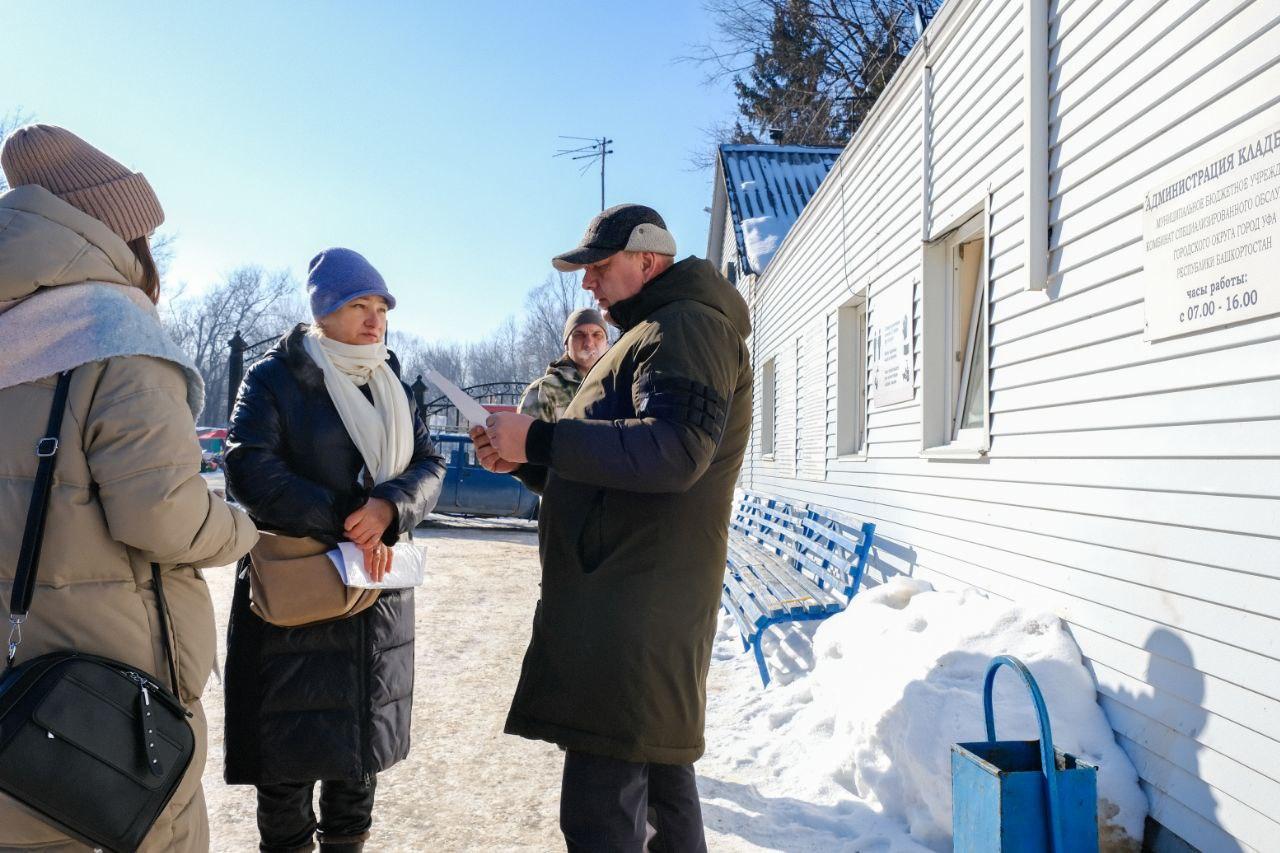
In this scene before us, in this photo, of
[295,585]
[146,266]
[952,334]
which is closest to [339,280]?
[146,266]

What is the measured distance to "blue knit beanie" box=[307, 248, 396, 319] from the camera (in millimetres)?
2762

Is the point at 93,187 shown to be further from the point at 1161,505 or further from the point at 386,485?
the point at 1161,505

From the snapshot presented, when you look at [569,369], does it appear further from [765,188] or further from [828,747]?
[765,188]

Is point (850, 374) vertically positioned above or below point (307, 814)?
above

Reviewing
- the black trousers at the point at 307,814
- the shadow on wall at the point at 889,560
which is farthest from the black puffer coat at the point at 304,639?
the shadow on wall at the point at 889,560

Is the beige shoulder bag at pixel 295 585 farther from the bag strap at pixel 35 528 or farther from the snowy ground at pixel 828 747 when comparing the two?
the snowy ground at pixel 828 747

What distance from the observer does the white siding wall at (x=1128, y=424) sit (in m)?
2.57

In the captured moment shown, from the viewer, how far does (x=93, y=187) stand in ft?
6.42

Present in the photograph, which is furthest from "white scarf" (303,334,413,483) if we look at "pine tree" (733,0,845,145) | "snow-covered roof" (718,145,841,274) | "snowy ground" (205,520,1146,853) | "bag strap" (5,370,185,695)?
"pine tree" (733,0,845,145)

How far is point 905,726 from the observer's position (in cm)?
354

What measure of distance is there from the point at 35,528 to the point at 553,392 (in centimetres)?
277

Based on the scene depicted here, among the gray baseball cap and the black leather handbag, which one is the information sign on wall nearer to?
the gray baseball cap

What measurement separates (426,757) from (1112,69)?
13.8 feet

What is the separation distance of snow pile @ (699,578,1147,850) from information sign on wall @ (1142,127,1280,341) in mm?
1379
